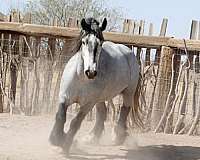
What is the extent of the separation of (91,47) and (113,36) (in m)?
3.78

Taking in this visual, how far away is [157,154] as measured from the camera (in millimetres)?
7500

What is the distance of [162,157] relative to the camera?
287 inches

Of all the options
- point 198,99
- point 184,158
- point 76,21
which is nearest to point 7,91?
point 76,21

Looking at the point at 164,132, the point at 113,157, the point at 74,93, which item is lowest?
the point at 164,132

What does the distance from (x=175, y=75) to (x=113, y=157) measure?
3.48m

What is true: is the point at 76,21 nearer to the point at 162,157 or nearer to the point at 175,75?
the point at 175,75

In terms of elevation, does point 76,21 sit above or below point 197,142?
above

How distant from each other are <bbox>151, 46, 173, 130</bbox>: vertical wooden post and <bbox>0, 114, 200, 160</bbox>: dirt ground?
1.97ft

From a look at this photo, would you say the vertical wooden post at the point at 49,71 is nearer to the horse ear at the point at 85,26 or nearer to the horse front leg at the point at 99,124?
the horse front leg at the point at 99,124

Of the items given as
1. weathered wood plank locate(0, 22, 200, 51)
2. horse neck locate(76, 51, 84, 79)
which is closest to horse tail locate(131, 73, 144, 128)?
weathered wood plank locate(0, 22, 200, 51)

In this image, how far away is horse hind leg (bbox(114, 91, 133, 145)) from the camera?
8094mm

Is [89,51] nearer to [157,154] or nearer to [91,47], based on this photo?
[91,47]

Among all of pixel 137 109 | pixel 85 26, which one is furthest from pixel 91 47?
pixel 137 109

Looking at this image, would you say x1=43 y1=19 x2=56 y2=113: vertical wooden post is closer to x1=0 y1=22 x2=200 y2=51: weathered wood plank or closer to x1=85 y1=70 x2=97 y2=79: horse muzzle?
x1=0 y1=22 x2=200 y2=51: weathered wood plank
